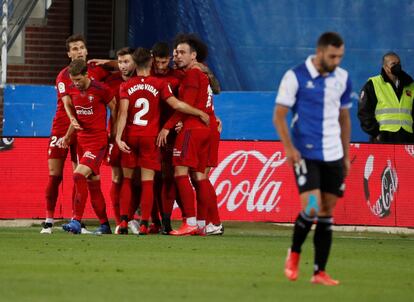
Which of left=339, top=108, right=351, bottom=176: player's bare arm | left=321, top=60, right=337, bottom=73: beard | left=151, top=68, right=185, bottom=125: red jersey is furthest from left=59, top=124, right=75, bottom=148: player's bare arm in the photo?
left=321, top=60, right=337, bottom=73: beard

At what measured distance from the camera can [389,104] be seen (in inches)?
758

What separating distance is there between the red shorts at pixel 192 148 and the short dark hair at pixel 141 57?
2.92ft

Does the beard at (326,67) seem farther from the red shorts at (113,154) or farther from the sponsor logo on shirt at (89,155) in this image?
the red shorts at (113,154)

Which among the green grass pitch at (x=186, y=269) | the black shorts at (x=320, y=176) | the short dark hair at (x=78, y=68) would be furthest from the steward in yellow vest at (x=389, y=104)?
the black shorts at (x=320, y=176)

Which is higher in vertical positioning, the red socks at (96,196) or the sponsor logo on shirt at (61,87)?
the sponsor logo on shirt at (61,87)

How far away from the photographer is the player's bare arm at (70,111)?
15.7 metres

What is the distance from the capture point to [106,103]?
15891 mm

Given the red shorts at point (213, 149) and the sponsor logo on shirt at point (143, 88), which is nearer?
the sponsor logo on shirt at point (143, 88)

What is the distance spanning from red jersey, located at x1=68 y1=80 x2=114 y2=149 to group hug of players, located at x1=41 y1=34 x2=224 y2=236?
0.04ft

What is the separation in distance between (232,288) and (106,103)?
6.03m

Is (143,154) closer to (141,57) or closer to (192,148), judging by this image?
(192,148)

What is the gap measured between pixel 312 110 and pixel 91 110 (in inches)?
211

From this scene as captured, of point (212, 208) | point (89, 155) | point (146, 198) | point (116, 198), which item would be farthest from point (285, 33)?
point (89, 155)

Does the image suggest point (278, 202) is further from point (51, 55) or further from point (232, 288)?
point (232, 288)
